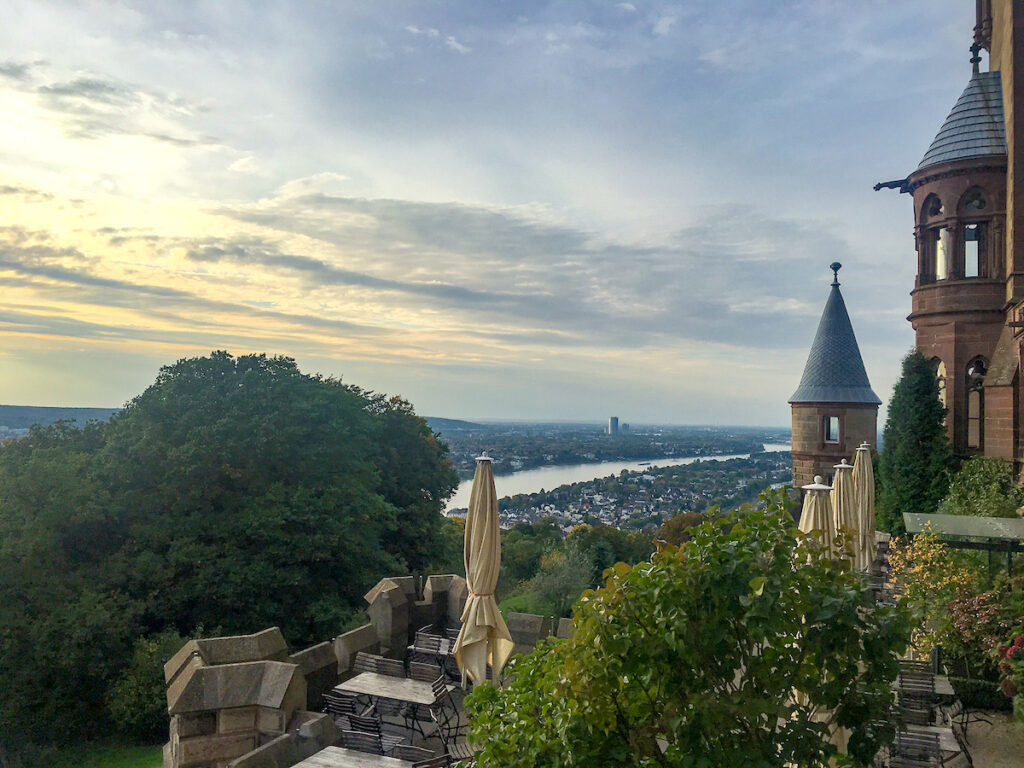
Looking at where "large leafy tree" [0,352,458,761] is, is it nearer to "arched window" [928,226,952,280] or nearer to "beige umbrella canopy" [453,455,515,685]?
"beige umbrella canopy" [453,455,515,685]

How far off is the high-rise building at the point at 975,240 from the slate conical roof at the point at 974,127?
0.08 feet

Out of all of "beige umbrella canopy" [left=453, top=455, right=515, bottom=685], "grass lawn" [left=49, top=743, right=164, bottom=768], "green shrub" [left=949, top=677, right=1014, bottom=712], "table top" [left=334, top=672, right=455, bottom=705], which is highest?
"beige umbrella canopy" [left=453, top=455, right=515, bottom=685]

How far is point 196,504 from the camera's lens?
18.9m

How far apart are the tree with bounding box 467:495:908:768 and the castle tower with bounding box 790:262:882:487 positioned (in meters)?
21.6

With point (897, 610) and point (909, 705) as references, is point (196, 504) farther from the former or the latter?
point (897, 610)

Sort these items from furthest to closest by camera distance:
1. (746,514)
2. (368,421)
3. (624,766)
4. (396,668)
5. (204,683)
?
1. (368,421)
2. (396,668)
3. (204,683)
4. (746,514)
5. (624,766)

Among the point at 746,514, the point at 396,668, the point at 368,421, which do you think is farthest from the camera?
the point at 368,421

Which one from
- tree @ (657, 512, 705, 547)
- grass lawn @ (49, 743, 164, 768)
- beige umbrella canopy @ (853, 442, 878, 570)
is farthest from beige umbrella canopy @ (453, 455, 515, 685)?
tree @ (657, 512, 705, 547)

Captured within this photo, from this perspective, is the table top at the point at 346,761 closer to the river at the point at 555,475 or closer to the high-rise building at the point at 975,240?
the high-rise building at the point at 975,240

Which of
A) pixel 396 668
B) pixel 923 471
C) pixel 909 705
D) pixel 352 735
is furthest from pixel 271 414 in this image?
pixel 923 471

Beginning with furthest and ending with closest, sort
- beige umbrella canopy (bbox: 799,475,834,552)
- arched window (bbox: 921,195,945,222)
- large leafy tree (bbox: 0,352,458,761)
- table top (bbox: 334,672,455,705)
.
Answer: arched window (bbox: 921,195,945,222) < large leafy tree (bbox: 0,352,458,761) < table top (bbox: 334,672,455,705) < beige umbrella canopy (bbox: 799,475,834,552)

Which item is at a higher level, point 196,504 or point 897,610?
point 897,610

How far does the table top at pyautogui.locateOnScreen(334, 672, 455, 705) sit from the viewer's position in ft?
27.0

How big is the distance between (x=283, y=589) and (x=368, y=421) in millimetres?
7061
